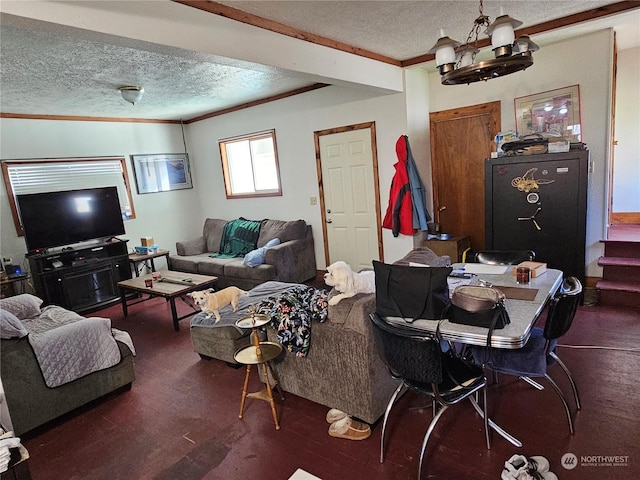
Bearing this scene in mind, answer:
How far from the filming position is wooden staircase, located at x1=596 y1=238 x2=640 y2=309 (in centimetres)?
364

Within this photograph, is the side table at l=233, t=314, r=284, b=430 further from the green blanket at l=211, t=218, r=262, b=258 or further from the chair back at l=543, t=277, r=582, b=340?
the green blanket at l=211, t=218, r=262, b=258

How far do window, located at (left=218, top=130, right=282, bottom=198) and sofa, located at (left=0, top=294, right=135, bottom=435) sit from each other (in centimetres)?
341

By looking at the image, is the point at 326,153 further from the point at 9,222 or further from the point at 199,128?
the point at 9,222

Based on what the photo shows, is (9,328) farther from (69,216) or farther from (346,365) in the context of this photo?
(69,216)

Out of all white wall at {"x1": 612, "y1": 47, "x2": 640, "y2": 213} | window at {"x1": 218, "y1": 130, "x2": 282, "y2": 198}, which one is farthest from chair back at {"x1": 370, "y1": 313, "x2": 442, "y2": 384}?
white wall at {"x1": 612, "y1": 47, "x2": 640, "y2": 213}

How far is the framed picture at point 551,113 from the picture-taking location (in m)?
3.82

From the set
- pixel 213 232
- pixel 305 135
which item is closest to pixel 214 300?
pixel 305 135

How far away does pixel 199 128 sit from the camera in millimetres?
6504

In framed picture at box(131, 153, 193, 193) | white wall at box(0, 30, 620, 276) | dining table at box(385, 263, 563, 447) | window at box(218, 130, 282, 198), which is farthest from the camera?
framed picture at box(131, 153, 193, 193)

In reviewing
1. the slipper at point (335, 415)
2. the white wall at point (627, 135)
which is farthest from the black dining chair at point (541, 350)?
the white wall at point (627, 135)

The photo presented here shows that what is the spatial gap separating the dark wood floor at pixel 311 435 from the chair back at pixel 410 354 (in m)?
0.55

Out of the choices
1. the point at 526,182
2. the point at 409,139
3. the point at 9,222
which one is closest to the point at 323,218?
the point at 409,139

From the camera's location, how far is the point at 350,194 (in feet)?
16.4

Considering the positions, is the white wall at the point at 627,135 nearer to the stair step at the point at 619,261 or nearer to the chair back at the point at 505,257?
the stair step at the point at 619,261
